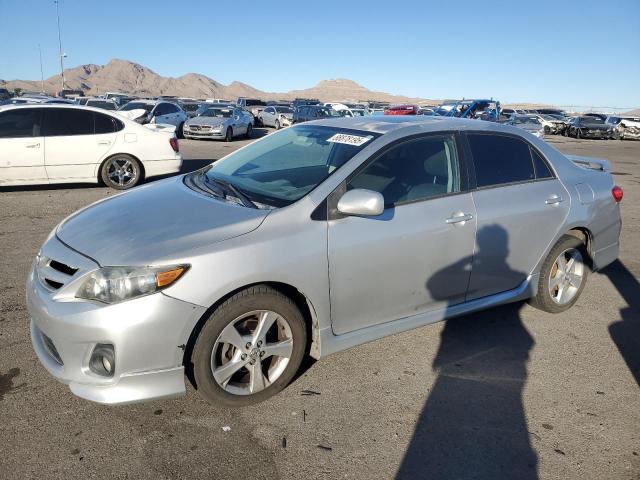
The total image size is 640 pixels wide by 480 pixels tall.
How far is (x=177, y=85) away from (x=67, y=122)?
547 feet

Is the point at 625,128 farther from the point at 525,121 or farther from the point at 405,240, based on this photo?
the point at 405,240

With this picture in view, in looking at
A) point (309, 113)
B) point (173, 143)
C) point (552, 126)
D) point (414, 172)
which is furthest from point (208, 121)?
point (552, 126)

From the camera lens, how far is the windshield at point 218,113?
71.5 feet

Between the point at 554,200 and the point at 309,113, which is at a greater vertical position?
the point at 309,113

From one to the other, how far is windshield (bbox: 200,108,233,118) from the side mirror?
1971 cm

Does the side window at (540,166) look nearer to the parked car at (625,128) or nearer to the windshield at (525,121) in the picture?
the windshield at (525,121)

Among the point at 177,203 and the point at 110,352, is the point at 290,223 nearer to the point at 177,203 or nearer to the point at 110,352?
the point at 177,203

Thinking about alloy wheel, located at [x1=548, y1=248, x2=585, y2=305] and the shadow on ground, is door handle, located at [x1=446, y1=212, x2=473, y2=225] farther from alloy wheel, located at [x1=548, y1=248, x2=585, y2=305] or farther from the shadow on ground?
the shadow on ground

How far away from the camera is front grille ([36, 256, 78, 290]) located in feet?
9.15

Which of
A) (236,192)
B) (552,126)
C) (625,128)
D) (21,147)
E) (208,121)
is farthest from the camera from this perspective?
(552,126)

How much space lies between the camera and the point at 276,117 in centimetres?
3056

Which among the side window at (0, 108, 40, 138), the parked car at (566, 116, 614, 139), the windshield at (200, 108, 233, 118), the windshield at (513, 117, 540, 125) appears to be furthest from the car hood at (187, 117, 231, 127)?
the parked car at (566, 116, 614, 139)

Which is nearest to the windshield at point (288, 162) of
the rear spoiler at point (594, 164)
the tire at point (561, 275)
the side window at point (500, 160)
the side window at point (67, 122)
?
the side window at point (500, 160)

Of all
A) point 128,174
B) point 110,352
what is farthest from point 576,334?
point 128,174
